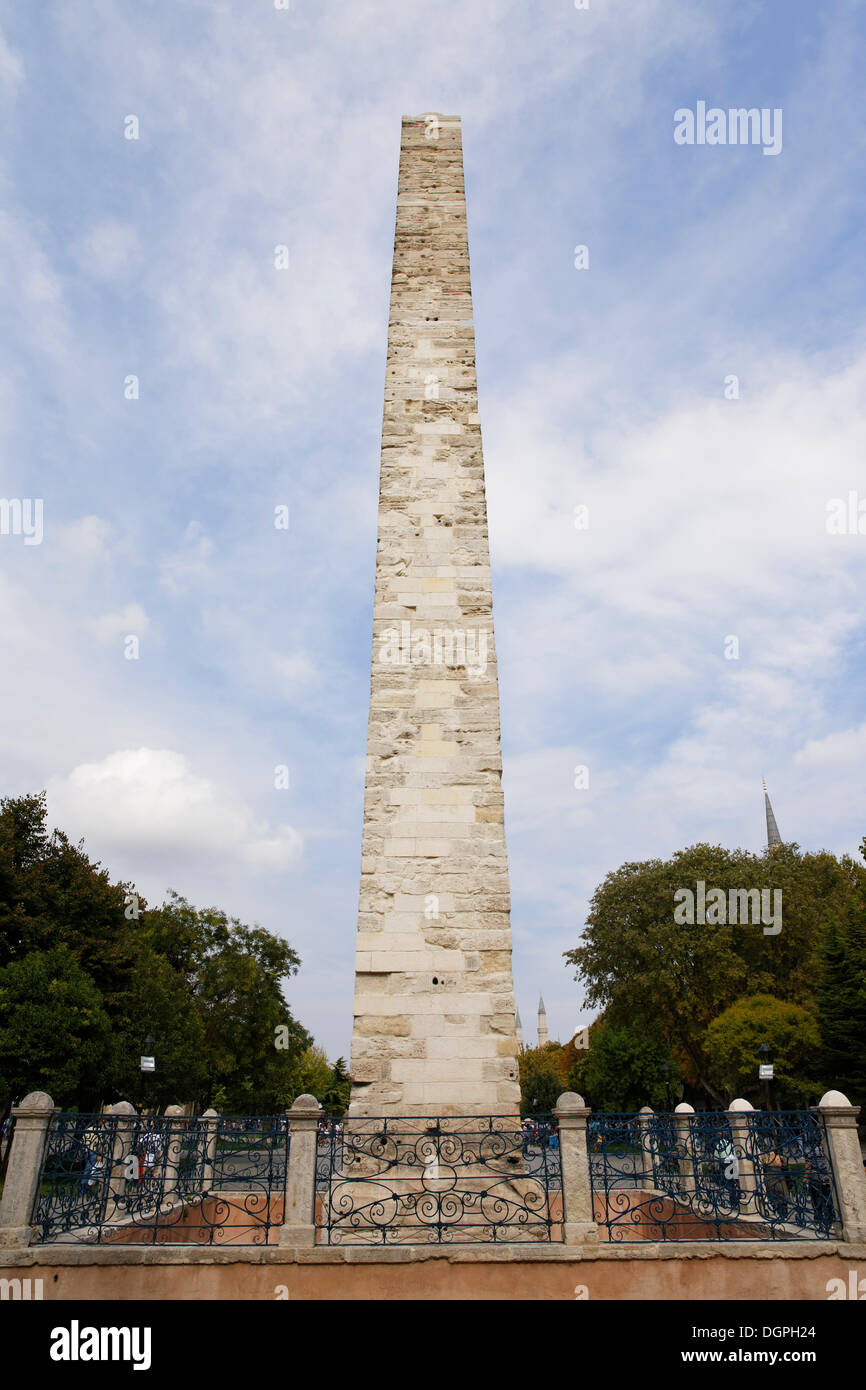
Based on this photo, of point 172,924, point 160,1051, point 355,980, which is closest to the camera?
point 355,980

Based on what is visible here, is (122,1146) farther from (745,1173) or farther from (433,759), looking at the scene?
(745,1173)

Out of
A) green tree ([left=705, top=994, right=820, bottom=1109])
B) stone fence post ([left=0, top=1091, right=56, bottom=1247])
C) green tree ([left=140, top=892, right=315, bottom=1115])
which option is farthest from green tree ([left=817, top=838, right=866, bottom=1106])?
stone fence post ([left=0, top=1091, right=56, bottom=1247])

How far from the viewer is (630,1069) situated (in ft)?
100

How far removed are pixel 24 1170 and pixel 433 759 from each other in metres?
4.66

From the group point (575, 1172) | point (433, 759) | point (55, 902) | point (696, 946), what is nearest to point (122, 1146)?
point (575, 1172)

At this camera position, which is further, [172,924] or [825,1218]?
[172,924]

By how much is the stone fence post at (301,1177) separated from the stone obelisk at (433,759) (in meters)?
0.75

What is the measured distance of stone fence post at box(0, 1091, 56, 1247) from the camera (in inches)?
230

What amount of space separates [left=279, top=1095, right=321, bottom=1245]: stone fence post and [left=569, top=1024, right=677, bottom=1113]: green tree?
1064 inches

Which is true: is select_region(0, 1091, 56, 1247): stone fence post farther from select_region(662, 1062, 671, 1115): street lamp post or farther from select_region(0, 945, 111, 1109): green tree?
select_region(662, 1062, 671, 1115): street lamp post

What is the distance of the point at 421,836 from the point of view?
7598 millimetres
